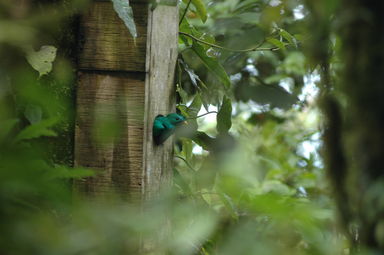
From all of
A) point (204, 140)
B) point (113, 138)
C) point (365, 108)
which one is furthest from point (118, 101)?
point (365, 108)

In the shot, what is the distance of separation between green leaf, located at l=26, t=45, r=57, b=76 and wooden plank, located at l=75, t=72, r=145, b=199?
11 cm

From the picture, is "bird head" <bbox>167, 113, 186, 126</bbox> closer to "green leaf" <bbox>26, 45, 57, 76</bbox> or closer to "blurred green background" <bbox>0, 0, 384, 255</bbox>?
"blurred green background" <bbox>0, 0, 384, 255</bbox>

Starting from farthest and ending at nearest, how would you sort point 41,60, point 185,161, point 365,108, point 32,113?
point 185,161
point 41,60
point 32,113
point 365,108

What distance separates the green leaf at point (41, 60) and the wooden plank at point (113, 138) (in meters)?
0.11

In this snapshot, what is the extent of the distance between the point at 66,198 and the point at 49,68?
955 mm

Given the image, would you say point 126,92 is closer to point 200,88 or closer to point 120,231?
point 200,88

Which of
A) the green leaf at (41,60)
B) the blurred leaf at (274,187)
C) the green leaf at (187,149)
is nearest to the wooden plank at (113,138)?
the green leaf at (41,60)

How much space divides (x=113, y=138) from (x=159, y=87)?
0.27 metres

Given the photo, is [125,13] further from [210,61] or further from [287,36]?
[287,36]

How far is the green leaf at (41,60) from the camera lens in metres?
1.76

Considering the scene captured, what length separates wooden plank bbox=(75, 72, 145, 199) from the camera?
1778 millimetres

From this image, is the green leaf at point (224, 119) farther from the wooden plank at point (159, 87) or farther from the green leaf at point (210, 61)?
the wooden plank at point (159, 87)

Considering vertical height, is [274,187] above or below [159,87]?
below

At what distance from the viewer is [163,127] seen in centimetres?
189
